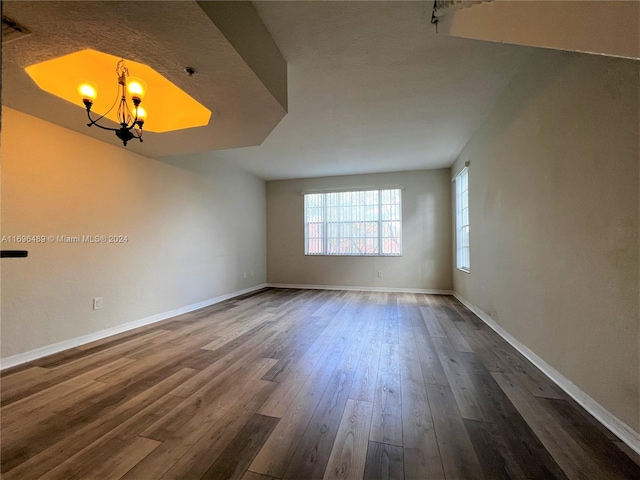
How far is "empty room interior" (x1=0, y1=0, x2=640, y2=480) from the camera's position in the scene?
145 cm

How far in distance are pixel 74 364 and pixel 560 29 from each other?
3822 mm

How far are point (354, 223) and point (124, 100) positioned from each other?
4371 millimetres

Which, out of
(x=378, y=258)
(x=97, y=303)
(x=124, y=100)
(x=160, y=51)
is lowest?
(x=97, y=303)

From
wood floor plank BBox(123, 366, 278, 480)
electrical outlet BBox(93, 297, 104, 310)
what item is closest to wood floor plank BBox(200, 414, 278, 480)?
wood floor plank BBox(123, 366, 278, 480)

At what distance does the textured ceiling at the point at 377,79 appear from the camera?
1915 millimetres

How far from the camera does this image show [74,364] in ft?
7.86

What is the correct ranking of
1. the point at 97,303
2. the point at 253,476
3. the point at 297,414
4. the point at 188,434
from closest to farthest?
the point at 253,476
the point at 188,434
the point at 297,414
the point at 97,303

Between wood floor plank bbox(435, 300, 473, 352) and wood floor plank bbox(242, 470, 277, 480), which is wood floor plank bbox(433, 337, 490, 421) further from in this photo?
wood floor plank bbox(242, 470, 277, 480)

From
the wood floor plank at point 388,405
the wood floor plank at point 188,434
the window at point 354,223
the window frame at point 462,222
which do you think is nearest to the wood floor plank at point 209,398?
the wood floor plank at point 188,434

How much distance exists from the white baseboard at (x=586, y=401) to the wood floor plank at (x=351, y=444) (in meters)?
1.27

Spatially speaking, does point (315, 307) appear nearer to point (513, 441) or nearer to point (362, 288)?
point (362, 288)

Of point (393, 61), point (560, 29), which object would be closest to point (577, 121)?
point (560, 29)

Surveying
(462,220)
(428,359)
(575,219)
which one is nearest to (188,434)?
(428,359)

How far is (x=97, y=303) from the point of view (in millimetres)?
3029
